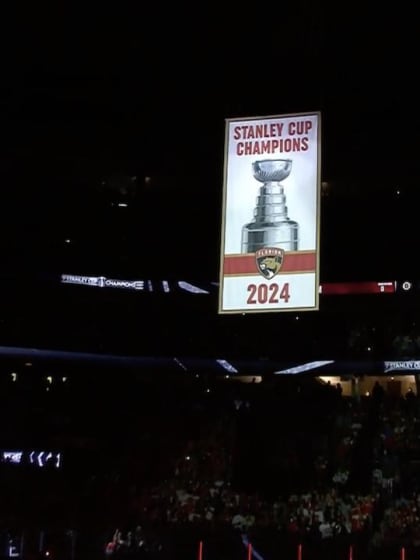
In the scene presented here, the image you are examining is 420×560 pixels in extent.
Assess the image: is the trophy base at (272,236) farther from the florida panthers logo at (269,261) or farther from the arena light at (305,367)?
the arena light at (305,367)

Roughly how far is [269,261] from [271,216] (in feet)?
1.21


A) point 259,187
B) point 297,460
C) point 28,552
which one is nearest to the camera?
point 259,187

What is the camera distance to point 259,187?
6910 mm

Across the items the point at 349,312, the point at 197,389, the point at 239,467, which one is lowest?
the point at 239,467

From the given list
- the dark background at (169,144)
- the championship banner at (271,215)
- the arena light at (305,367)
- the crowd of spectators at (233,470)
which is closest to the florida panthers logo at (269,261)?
the championship banner at (271,215)

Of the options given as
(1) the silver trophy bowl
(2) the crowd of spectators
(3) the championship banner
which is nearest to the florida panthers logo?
(3) the championship banner

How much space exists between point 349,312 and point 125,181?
15.1ft

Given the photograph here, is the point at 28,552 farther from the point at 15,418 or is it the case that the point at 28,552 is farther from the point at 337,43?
the point at 337,43

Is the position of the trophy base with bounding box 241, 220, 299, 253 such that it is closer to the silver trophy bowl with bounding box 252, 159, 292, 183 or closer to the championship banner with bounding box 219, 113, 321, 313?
the championship banner with bounding box 219, 113, 321, 313

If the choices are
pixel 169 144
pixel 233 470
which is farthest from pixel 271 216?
pixel 233 470

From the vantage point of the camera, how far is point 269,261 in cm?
662

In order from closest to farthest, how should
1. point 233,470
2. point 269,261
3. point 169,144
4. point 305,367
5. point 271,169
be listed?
point 269,261 → point 271,169 → point 169,144 → point 233,470 → point 305,367

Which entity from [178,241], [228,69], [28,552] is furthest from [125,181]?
[28,552]

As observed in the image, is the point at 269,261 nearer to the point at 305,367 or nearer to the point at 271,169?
the point at 271,169
